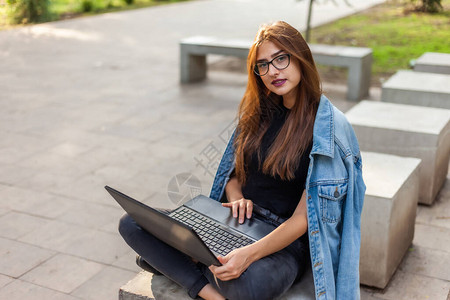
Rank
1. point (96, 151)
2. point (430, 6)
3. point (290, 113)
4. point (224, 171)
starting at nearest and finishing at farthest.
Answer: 1. point (290, 113)
2. point (224, 171)
3. point (96, 151)
4. point (430, 6)

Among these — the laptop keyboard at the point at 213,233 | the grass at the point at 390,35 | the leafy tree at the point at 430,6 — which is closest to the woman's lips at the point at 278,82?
the laptop keyboard at the point at 213,233

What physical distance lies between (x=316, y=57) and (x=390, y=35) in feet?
19.4

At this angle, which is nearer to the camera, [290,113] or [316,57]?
[290,113]

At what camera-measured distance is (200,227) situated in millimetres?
2756

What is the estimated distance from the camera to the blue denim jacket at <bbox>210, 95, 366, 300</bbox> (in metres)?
2.56

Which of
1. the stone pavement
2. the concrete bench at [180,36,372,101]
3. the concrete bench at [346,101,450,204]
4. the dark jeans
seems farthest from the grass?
the dark jeans

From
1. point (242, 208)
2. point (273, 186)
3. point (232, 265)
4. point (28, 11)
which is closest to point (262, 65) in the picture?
point (273, 186)

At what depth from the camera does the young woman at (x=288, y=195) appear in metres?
2.55

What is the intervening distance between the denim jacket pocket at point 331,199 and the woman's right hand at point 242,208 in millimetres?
390

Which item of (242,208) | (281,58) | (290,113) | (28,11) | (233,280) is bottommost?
(28,11)

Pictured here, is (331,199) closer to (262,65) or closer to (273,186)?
(273,186)

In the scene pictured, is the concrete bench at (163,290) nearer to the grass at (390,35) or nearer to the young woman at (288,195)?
the young woman at (288,195)

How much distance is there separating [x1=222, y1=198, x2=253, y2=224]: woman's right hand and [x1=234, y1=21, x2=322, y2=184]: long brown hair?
152 mm

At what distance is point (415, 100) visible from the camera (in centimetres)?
626
